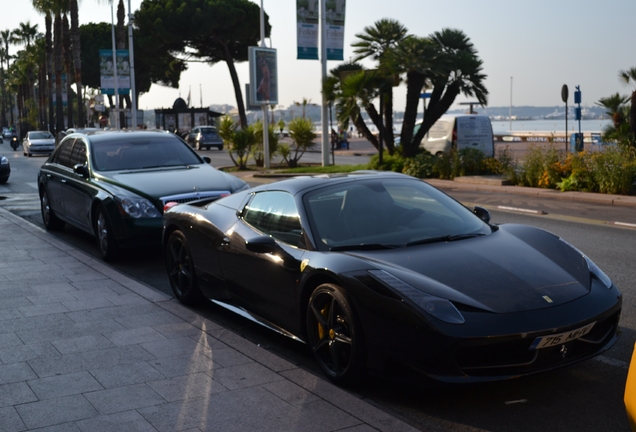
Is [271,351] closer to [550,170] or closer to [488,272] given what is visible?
[488,272]

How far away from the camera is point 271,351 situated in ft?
19.7

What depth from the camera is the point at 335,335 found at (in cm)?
503

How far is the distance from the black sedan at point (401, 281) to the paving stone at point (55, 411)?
1477 mm

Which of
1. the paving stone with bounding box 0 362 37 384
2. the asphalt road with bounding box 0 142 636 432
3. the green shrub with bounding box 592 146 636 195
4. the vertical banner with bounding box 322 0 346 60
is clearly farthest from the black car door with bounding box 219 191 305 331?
the vertical banner with bounding box 322 0 346 60

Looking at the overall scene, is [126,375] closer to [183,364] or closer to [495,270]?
[183,364]

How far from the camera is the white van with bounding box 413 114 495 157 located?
25.0 metres

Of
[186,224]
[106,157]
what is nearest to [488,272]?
[186,224]

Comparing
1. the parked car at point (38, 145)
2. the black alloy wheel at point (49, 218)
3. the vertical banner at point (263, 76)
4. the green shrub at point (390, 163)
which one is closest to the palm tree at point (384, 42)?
the green shrub at point (390, 163)

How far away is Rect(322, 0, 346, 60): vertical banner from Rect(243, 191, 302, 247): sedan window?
2321 cm

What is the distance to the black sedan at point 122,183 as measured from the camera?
9.73 m

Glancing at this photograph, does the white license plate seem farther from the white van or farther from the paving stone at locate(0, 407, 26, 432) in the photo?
the white van

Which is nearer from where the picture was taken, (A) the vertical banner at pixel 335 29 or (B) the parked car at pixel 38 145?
(A) the vertical banner at pixel 335 29

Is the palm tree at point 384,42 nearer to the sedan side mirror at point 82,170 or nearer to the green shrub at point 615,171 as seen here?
the green shrub at point 615,171

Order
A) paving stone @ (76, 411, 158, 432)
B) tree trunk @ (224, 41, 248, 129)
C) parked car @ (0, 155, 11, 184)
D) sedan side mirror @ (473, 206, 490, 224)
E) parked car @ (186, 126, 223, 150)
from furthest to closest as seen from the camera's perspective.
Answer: tree trunk @ (224, 41, 248, 129)
parked car @ (186, 126, 223, 150)
parked car @ (0, 155, 11, 184)
sedan side mirror @ (473, 206, 490, 224)
paving stone @ (76, 411, 158, 432)
